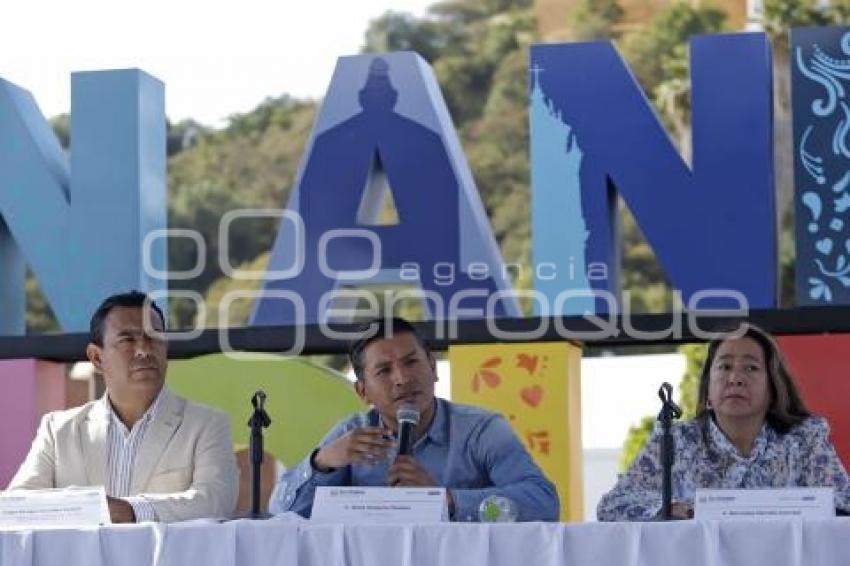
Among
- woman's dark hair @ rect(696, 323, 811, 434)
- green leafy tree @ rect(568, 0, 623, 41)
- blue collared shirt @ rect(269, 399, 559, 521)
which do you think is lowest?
blue collared shirt @ rect(269, 399, 559, 521)

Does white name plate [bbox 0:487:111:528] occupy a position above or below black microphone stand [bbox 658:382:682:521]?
below

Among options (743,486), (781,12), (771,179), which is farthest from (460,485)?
(781,12)

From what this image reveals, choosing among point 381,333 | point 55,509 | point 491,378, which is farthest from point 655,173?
point 55,509

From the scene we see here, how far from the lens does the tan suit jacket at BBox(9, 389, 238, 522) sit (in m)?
5.22

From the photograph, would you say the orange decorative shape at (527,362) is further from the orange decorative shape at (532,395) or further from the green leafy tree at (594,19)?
the green leafy tree at (594,19)

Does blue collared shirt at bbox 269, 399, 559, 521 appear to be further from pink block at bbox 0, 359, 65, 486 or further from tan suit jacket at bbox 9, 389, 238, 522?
pink block at bbox 0, 359, 65, 486

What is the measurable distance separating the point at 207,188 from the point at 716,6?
8.49 meters

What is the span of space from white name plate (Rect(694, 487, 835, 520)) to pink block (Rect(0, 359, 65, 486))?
3.55 metres

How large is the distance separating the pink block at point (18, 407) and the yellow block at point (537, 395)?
1.52 m

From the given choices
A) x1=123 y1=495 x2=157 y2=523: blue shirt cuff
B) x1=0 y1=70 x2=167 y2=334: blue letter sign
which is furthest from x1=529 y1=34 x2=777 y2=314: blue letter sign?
x1=123 y1=495 x2=157 y2=523: blue shirt cuff

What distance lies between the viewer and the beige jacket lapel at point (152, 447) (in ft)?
17.4

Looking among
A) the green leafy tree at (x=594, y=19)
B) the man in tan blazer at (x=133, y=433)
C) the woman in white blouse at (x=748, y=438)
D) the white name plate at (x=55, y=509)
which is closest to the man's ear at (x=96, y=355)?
the man in tan blazer at (x=133, y=433)

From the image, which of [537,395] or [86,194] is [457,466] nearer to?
[537,395]

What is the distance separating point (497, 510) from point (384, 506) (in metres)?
0.48
